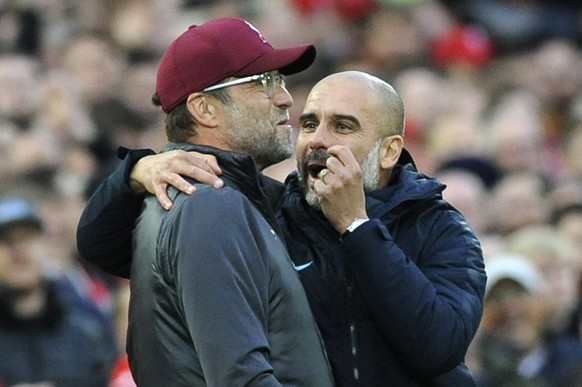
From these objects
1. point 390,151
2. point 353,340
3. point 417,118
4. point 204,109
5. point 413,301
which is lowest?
point 417,118

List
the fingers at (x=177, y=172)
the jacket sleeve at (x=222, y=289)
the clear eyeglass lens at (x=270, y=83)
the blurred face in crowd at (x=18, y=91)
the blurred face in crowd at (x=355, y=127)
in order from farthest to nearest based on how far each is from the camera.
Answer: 1. the blurred face in crowd at (x=18, y=91)
2. the blurred face in crowd at (x=355, y=127)
3. the clear eyeglass lens at (x=270, y=83)
4. the fingers at (x=177, y=172)
5. the jacket sleeve at (x=222, y=289)

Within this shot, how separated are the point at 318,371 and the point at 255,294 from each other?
0.30 metres

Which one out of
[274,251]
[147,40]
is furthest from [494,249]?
[274,251]

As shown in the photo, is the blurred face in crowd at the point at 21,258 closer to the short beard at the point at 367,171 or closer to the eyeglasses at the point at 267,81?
the short beard at the point at 367,171

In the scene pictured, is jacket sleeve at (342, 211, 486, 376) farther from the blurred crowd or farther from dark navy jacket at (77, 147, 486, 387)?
the blurred crowd

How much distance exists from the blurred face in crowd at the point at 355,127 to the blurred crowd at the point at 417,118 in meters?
2.33

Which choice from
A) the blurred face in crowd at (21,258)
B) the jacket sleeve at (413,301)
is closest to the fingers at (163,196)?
the jacket sleeve at (413,301)

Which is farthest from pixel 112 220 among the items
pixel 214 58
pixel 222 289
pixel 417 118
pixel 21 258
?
pixel 417 118

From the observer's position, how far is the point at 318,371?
427 centimetres

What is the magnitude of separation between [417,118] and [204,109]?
6443 millimetres

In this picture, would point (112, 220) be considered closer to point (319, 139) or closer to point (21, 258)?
point (319, 139)

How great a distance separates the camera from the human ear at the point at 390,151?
473 centimetres

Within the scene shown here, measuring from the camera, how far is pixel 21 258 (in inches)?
276

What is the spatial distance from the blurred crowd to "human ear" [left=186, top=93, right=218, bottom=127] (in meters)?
2.45
